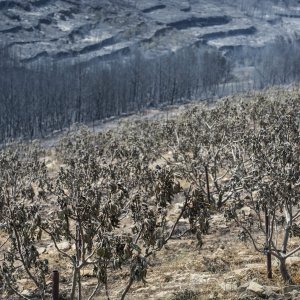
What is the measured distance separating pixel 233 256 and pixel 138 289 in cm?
314

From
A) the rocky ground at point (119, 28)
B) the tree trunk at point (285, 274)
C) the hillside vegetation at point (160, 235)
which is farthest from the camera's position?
the rocky ground at point (119, 28)

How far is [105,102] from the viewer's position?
90750 mm

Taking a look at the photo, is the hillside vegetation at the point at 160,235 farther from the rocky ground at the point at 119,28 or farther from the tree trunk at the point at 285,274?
the rocky ground at the point at 119,28

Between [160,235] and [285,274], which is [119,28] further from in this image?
[160,235]

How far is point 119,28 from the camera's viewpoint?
141 metres

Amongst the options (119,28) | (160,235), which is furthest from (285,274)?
(119,28)

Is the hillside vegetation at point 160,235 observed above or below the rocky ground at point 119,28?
above

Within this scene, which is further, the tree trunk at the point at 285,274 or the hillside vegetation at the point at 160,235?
the tree trunk at the point at 285,274

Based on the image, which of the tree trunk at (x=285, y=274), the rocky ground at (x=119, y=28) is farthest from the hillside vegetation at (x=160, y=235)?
the rocky ground at (x=119, y=28)

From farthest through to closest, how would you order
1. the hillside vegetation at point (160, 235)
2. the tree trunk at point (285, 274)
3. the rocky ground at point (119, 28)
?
the rocky ground at point (119, 28) → the tree trunk at point (285, 274) → the hillside vegetation at point (160, 235)

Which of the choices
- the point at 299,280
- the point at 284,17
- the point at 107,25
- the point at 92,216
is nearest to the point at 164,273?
the point at 299,280

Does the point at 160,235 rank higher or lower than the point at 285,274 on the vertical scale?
higher

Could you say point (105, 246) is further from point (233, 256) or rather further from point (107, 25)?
point (107, 25)

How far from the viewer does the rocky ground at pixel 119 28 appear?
128 m
